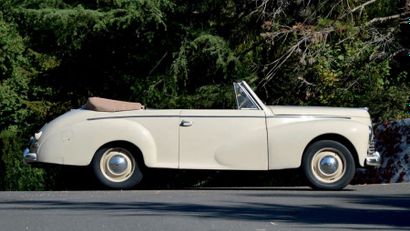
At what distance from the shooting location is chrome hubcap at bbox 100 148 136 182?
13961mm

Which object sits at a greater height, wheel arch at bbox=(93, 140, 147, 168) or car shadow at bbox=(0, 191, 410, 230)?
wheel arch at bbox=(93, 140, 147, 168)

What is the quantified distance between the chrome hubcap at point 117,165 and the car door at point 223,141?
650 millimetres

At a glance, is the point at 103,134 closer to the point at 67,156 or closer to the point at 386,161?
the point at 67,156

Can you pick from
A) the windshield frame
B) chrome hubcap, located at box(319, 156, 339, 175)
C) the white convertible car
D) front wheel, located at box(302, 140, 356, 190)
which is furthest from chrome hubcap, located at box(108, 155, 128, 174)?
chrome hubcap, located at box(319, 156, 339, 175)

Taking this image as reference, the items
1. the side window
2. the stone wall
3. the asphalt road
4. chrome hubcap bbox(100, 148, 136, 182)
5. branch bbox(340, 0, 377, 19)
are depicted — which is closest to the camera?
the asphalt road

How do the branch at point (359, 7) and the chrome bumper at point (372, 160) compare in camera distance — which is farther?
the branch at point (359, 7)

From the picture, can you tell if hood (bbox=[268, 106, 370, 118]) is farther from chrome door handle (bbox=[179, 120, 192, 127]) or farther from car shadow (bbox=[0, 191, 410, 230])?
car shadow (bbox=[0, 191, 410, 230])

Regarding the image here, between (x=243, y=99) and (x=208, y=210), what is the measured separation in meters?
3.95

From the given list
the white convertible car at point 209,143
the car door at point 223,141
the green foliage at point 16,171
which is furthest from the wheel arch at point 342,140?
the green foliage at point 16,171

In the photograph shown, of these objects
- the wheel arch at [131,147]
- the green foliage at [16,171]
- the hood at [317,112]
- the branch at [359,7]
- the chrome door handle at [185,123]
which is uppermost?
the branch at [359,7]

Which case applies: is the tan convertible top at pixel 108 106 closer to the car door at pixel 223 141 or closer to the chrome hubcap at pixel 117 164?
the chrome hubcap at pixel 117 164

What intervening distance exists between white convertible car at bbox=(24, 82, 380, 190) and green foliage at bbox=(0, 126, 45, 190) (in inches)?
451

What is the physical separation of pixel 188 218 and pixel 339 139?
463 centimetres

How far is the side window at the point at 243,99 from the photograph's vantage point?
14.2 m
